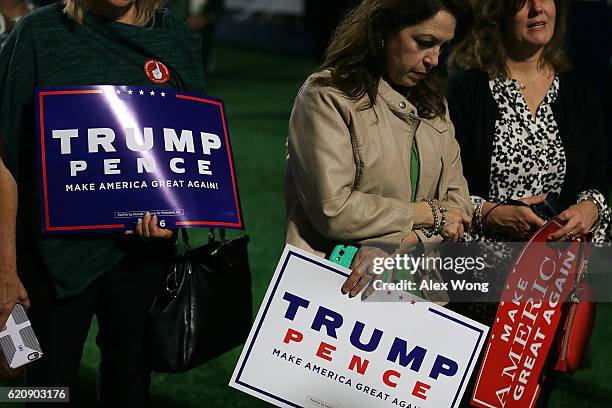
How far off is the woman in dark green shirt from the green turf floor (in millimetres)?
207

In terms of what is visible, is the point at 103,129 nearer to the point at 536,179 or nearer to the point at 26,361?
the point at 26,361

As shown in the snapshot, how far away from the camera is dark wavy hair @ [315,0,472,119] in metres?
3.11

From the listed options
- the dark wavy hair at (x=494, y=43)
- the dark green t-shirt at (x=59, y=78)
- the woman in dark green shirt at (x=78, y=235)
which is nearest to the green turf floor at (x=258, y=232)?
the woman in dark green shirt at (x=78, y=235)

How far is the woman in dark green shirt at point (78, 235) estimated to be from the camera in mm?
3219

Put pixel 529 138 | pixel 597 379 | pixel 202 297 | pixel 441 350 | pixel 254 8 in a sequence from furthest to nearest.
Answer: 1. pixel 254 8
2. pixel 597 379
3. pixel 529 138
4. pixel 202 297
5. pixel 441 350

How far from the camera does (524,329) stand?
3447mm

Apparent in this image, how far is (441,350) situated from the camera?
3.12 m

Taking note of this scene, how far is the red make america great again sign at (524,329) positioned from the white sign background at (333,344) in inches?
14.9

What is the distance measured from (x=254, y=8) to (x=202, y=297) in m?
22.9

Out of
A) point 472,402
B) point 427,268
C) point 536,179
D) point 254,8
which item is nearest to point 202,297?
point 427,268

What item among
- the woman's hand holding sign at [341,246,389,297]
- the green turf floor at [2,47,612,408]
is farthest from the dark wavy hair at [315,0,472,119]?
the green turf floor at [2,47,612,408]

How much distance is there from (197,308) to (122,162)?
484 millimetres

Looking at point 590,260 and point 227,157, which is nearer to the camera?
point 227,157

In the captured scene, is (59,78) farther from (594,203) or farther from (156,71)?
(594,203)
